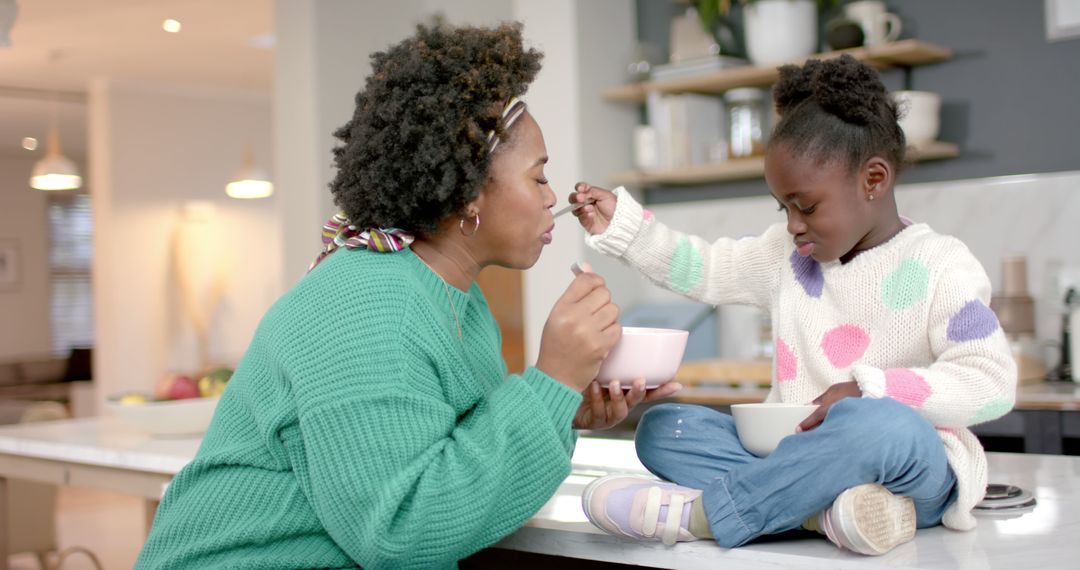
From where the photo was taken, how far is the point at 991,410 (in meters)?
1.31

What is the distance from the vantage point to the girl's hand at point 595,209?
1.77 m

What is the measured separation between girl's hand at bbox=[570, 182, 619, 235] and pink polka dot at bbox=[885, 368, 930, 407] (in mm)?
600

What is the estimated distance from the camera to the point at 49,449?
2.36 meters

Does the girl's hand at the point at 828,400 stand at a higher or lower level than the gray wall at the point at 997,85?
lower

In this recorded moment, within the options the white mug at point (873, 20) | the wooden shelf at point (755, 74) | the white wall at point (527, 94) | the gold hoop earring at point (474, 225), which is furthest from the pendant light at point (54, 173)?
the gold hoop earring at point (474, 225)

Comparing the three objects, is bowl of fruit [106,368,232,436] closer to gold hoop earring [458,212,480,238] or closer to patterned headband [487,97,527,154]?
gold hoop earring [458,212,480,238]

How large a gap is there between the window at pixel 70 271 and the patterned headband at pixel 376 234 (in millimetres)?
11554

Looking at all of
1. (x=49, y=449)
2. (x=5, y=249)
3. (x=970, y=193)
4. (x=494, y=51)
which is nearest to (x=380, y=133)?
(x=494, y=51)

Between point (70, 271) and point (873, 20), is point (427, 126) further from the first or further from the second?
point (70, 271)

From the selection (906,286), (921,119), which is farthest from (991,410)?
(921,119)

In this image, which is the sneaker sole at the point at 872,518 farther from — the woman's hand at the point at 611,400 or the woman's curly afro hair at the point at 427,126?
the woman's curly afro hair at the point at 427,126

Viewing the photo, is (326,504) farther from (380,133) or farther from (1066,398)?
(1066,398)

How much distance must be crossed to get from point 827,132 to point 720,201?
97.3 inches

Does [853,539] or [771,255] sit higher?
[771,255]
